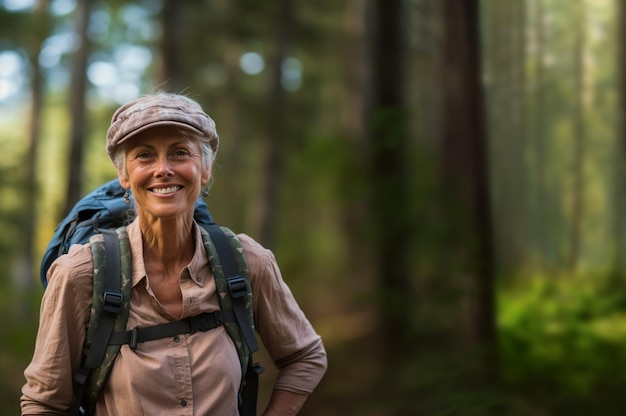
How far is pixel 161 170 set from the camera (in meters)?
2.50

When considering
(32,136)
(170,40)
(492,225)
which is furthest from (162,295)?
(32,136)

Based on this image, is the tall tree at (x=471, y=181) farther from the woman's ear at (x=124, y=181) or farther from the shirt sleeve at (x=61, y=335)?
the shirt sleeve at (x=61, y=335)

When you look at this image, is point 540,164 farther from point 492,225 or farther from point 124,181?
point 124,181

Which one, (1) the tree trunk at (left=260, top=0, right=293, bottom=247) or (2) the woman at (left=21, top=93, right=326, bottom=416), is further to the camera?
(1) the tree trunk at (left=260, top=0, right=293, bottom=247)

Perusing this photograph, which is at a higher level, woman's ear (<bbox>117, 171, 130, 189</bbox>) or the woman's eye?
the woman's eye

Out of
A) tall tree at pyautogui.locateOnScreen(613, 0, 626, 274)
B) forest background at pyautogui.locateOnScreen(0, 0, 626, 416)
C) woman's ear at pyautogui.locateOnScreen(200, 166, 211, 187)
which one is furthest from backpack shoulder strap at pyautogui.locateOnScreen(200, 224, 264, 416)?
tall tree at pyautogui.locateOnScreen(613, 0, 626, 274)

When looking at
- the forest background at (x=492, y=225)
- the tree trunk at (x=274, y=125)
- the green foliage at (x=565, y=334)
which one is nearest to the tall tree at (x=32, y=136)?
the forest background at (x=492, y=225)

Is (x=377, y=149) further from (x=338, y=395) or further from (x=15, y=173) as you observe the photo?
(x=15, y=173)

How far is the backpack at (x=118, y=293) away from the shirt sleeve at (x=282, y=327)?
0.07 m

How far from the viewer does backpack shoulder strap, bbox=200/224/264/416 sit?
2537 mm

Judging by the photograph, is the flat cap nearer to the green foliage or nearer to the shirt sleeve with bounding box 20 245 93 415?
the shirt sleeve with bounding box 20 245 93 415

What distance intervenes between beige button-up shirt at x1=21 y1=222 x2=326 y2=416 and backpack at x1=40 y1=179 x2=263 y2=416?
3 cm

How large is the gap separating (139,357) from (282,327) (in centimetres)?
56

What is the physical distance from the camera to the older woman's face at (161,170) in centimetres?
251
